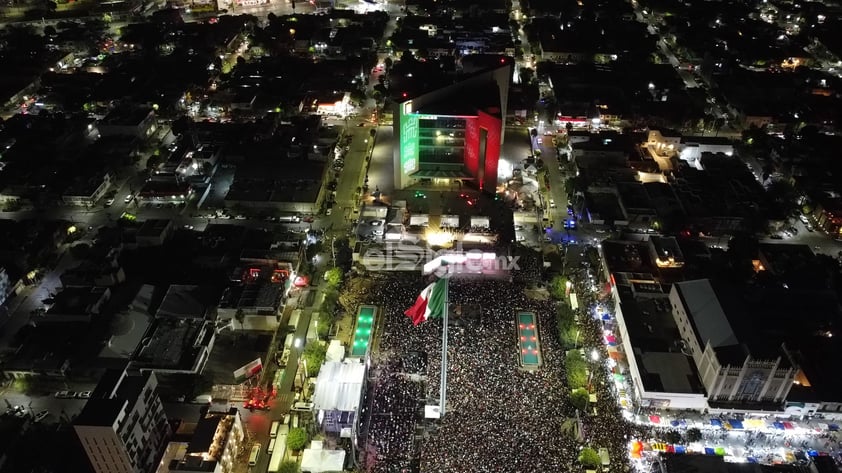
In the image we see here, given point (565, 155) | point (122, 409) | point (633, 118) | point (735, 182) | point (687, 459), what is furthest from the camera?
point (633, 118)

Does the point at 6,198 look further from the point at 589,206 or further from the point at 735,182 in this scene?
the point at 735,182

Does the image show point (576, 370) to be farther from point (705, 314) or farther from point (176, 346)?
point (176, 346)

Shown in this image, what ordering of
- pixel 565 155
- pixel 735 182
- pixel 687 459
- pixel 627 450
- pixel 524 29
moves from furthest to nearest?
pixel 524 29, pixel 565 155, pixel 735 182, pixel 627 450, pixel 687 459

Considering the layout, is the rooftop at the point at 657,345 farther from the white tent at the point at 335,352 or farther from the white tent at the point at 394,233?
the white tent at the point at 335,352

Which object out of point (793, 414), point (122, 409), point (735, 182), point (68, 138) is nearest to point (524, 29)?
point (735, 182)

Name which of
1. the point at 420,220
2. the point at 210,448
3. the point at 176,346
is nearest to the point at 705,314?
the point at 420,220

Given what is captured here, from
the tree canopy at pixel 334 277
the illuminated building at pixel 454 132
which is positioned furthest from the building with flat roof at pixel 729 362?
the tree canopy at pixel 334 277

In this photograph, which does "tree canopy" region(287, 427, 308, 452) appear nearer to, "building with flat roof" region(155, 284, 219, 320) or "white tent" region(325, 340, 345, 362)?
"white tent" region(325, 340, 345, 362)

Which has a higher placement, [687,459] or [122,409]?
[122,409]
